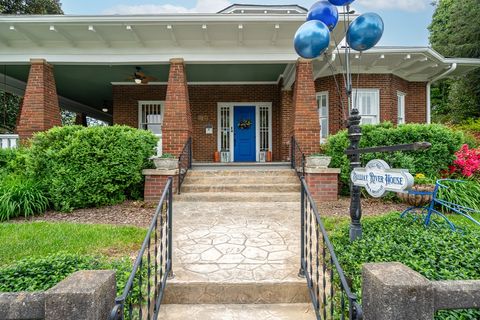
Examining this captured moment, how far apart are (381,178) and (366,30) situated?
5.33 ft

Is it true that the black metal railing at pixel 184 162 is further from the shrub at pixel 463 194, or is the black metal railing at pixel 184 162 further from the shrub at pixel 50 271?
the shrub at pixel 463 194

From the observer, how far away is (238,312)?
246 cm

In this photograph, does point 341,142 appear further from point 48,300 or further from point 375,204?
point 48,300

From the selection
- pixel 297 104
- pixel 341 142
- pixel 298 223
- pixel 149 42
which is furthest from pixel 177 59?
pixel 298 223

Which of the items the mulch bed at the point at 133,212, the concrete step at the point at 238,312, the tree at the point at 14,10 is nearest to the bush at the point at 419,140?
the mulch bed at the point at 133,212

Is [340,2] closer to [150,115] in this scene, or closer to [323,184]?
[323,184]

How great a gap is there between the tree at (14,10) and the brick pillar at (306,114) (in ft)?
52.4

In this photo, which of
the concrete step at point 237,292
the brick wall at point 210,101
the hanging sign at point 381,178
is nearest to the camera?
the hanging sign at point 381,178

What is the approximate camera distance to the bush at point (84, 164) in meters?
5.52

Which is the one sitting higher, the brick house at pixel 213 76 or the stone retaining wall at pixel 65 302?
the brick house at pixel 213 76

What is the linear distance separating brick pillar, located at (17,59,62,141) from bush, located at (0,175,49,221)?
8.16ft

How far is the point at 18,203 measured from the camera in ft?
17.0

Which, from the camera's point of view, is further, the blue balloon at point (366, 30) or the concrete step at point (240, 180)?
the concrete step at point (240, 180)

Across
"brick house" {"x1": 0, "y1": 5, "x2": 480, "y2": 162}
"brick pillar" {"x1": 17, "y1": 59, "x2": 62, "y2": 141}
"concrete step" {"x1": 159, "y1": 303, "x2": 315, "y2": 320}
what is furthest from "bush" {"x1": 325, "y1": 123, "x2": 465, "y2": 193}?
"brick pillar" {"x1": 17, "y1": 59, "x2": 62, "y2": 141}
